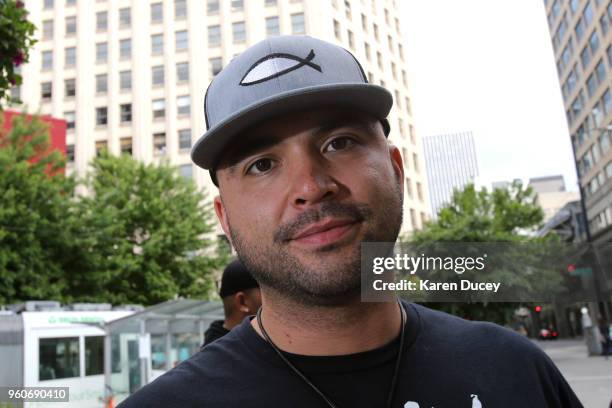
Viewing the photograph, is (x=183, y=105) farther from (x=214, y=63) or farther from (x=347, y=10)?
(x=347, y=10)

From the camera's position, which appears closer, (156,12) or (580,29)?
(580,29)

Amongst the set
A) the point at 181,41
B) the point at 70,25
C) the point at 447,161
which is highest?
the point at 70,25

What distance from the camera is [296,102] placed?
122cm

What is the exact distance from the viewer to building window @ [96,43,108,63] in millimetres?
44562

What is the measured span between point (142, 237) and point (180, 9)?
2689cm

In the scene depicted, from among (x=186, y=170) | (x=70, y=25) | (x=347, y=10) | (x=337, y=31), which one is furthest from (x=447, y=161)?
(x=70, y=25)

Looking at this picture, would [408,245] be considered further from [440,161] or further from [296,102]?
[440,161]

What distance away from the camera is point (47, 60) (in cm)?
4491

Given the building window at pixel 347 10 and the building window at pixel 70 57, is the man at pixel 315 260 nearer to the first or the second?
the building window at pixel 347 10

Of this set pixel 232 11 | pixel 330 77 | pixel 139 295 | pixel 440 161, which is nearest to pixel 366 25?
pixel 232 11

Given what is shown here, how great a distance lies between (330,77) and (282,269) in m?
0.44

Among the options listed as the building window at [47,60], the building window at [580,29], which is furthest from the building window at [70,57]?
the building window at [580,29]

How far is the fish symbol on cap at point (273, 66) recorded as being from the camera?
4.12ft

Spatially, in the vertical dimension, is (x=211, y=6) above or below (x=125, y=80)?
above
